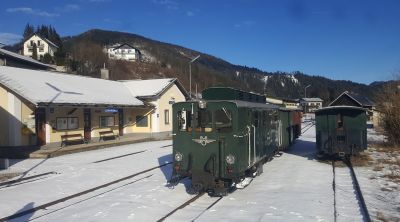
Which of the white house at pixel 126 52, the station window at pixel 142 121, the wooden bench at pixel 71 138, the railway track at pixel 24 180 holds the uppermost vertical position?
the white house at pixel 126 52

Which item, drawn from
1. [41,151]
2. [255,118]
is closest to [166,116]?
[41,151]

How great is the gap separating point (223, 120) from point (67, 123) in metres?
16.8

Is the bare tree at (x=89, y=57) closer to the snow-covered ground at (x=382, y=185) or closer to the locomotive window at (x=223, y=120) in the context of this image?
the snow-covered ground at (x=382, y=185)

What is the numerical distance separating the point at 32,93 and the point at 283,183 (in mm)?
15480

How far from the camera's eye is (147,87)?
37250 millimetres

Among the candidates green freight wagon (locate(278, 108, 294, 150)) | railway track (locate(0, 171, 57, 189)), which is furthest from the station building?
green freight wagon (locate(278, 108, 294, 150))

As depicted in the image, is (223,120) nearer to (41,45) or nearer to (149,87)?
(149,87)

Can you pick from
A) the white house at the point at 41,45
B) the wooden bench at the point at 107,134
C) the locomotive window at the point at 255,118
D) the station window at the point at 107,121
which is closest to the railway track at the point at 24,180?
the locomotive window at the point at 255,118

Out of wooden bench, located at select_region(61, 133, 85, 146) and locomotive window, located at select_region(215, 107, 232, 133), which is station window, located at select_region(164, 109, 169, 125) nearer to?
wooden bench, located at select_region(61, 133, 85, 146)

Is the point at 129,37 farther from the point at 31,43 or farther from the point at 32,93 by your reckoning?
the point at 32,93

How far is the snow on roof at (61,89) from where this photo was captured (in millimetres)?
22688

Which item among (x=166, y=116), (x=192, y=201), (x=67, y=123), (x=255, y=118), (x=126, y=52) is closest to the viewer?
(x=192, y=201)

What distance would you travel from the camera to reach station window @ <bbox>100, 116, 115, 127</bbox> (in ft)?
97.0

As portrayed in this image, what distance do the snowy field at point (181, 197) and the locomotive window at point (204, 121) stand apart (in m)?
1.86
